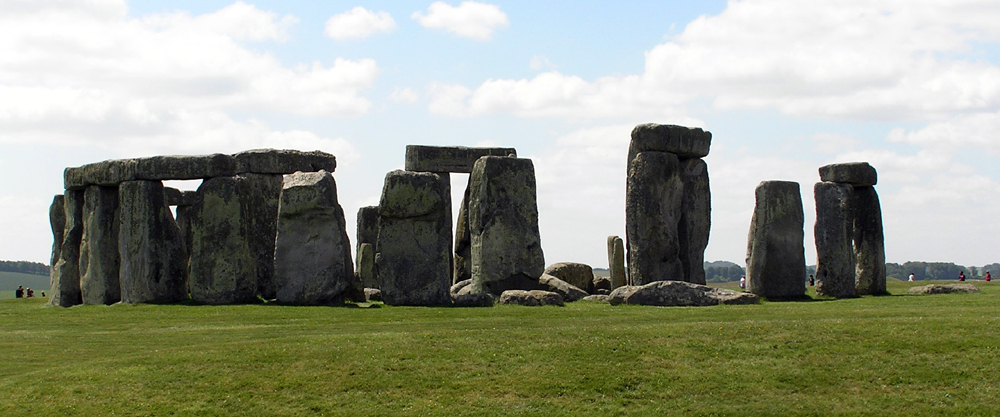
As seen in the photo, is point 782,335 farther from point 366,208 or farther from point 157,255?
point 366,208

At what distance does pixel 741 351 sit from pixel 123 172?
18.3m

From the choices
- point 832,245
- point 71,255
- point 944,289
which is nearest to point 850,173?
point 832,245

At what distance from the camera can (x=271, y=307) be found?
25.8m

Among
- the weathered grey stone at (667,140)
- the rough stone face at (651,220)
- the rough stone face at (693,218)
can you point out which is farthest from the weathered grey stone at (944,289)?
the weathered grey stone at (667,140)

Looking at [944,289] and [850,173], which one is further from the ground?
[850,173]

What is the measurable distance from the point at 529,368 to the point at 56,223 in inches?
942

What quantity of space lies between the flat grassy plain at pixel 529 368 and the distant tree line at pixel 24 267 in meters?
125

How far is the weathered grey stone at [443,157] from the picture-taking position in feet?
122

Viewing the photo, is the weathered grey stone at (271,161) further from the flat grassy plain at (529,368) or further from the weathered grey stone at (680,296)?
the weathered grey stone at (680,296)

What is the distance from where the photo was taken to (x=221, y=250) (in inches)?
1118

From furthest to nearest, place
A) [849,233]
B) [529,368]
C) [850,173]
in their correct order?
[850,173], [849,233], [529,368]

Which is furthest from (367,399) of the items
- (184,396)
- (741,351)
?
(741,351)

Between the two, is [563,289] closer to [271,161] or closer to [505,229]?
[505,229]

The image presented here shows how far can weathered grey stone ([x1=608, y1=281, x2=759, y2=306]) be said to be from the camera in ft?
82.5
